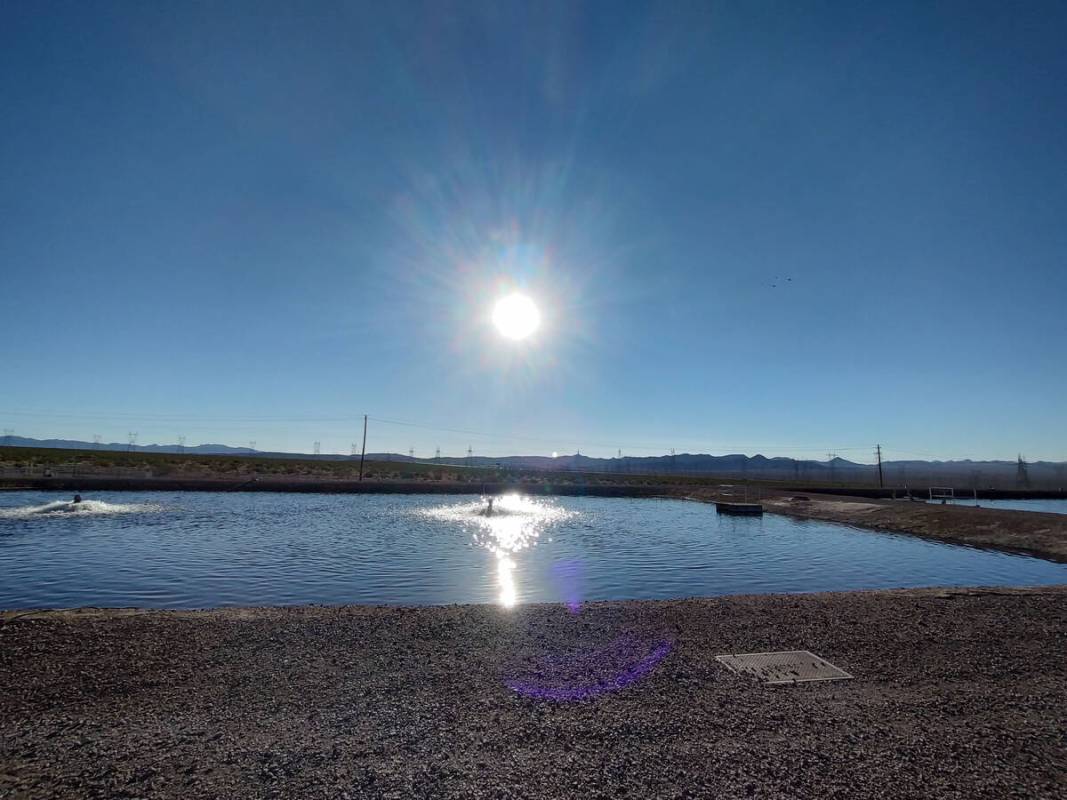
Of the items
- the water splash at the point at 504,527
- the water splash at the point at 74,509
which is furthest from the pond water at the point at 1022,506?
the water splash at the point at 74,509

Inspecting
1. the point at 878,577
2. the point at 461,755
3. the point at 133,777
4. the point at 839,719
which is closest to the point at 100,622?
the point at 133,777

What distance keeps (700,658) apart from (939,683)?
3.55 m

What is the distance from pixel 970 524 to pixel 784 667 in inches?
1314

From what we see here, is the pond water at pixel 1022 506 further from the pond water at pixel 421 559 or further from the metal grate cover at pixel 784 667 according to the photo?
the metal grate cover at pixel 784 667

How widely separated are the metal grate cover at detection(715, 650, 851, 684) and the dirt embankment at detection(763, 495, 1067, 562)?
24945 mm

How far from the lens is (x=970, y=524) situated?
33.3 metres

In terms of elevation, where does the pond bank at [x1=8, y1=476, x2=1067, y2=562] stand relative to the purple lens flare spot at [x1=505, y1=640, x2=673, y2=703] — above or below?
above

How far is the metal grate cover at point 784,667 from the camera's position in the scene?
853cm

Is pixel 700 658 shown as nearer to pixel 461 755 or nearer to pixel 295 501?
pixel 461 755

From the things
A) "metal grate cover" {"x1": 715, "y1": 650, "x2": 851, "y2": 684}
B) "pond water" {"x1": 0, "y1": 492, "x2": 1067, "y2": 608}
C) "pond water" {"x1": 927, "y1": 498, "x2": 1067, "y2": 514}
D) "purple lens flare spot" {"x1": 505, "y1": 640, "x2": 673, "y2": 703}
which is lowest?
"pond water" {"x1": 0, "y1": 492, "x2": 1067, "y2": 608}

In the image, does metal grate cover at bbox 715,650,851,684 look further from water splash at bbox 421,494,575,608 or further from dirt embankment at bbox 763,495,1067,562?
dirt embankment at bbox 763,495,1067,562

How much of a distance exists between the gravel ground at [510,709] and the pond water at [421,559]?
14.5 ft

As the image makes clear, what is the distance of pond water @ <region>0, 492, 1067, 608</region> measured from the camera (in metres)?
16.1

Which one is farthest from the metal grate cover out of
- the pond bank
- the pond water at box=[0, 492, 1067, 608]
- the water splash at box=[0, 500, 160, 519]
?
the water splash at box=[0, 500, 160, 519]
